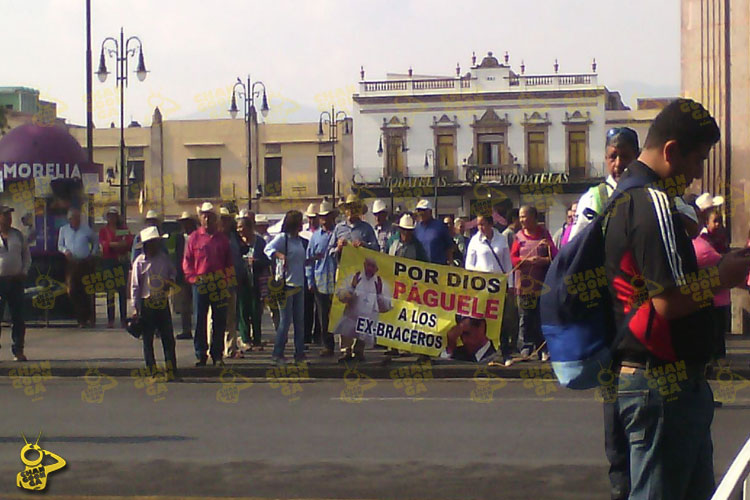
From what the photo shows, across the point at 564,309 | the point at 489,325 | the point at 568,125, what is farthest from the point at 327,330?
the point at 568,125

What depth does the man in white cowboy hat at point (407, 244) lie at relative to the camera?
1330 cm

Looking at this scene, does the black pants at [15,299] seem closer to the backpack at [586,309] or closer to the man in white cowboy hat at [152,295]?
the man in white cowboy hat at [152,295]

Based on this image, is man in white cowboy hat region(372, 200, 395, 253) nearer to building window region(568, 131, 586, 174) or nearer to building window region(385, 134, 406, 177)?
building window region(385, 134, 406, 177)

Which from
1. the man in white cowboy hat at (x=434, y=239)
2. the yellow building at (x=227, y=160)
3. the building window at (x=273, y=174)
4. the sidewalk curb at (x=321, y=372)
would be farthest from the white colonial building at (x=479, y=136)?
the sidewalk curb at (x=321, y=372)

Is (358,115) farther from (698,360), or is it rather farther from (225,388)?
(698,360)

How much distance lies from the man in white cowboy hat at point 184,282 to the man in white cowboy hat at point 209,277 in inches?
129

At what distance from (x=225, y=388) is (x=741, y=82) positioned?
28.3 feet

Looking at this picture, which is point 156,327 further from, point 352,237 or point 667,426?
point 667,426

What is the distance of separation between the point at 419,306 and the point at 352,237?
1231 millimetres

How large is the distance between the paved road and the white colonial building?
155 feet

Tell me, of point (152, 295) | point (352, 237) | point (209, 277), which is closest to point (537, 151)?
point (352, 237)

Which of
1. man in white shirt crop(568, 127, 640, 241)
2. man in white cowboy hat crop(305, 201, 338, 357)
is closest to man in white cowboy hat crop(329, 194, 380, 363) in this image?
man in white cowboy hat crop(305, 201, 338, 357)

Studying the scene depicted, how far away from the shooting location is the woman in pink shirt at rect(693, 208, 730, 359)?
3.83 metres

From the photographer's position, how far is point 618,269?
3.70 metres
